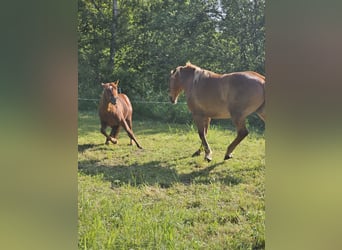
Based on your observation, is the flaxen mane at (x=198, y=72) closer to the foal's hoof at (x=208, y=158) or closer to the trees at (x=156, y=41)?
the trees at (x=156, y=41)

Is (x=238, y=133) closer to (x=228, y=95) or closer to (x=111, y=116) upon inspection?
(x=228, y=95)

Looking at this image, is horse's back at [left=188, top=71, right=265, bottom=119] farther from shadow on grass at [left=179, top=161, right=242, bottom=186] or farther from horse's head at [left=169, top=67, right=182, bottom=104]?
shadow on grass at [left=179, top=161, right=242, bottom=186]

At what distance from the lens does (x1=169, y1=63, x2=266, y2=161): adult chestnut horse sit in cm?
151

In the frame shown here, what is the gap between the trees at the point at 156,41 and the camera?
1.54 meters

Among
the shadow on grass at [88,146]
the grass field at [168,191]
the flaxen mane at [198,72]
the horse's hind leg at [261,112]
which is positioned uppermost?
the flaxen mane at [198,72]

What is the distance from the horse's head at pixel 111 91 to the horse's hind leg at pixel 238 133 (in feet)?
1.73

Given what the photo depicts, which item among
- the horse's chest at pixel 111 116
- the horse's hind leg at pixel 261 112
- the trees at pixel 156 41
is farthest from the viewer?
the horse's chest at pixel 111 116

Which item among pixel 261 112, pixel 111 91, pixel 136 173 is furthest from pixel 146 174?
pixel 261 112

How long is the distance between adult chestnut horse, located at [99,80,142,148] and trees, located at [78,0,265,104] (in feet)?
0.13

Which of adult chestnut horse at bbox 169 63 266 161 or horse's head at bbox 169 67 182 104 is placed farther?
horse's head at bbox 169 67 182 104

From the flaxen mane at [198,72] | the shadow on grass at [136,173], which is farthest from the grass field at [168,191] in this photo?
the flaxen mane at [198,72]

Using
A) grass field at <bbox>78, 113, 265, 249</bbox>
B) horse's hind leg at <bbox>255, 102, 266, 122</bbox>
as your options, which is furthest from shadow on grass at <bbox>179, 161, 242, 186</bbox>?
horse's hind leg at <bbox>255, 102, 266, 122</bbox>
